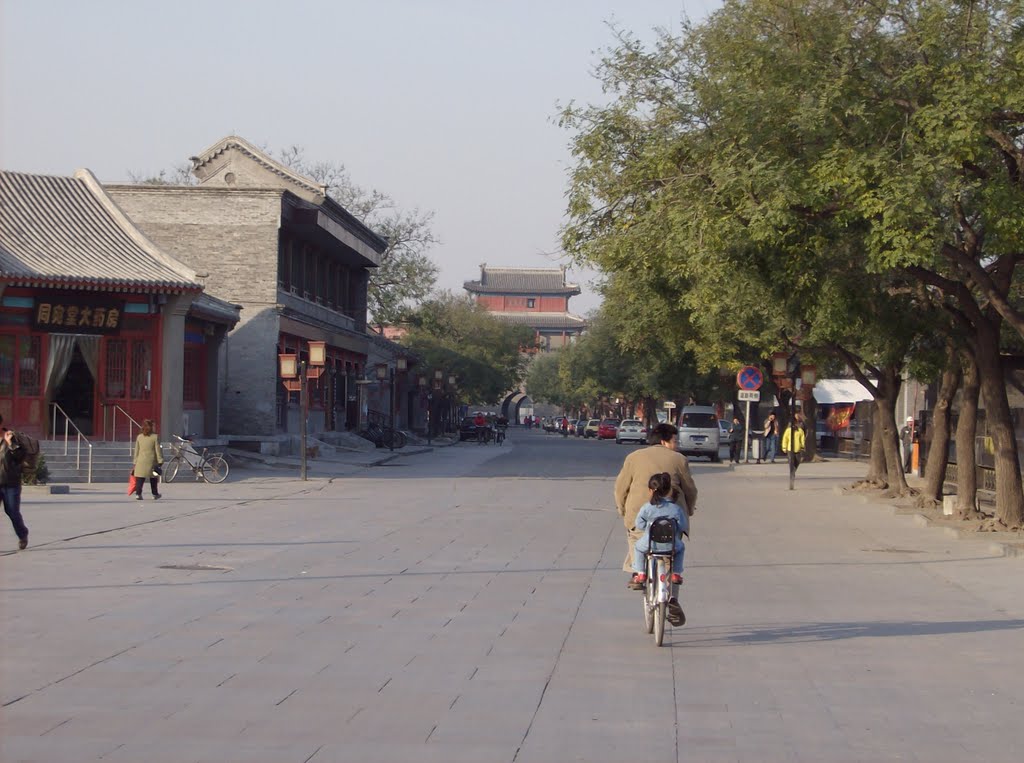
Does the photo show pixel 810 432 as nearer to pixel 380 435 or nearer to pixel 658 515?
pixel 380 435

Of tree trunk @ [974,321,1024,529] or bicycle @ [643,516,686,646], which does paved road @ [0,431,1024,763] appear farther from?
tree trunk @ [974,321,1024,529]

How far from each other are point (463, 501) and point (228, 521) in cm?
619

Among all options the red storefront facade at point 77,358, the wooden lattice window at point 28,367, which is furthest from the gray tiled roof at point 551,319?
the wooden lattice window at point 28,367

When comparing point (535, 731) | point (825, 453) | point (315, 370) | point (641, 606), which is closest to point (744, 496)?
point (315, 370)

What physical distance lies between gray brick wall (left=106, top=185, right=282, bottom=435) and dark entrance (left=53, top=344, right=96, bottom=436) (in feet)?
29.2

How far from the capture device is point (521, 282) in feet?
420

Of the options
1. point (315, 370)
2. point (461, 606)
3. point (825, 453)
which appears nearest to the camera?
point (461, 606)

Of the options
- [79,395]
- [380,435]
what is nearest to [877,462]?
[79,395]

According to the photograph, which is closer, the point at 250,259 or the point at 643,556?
the point at 643,556

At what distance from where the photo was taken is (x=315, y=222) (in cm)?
4391

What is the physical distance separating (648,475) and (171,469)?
833 inches

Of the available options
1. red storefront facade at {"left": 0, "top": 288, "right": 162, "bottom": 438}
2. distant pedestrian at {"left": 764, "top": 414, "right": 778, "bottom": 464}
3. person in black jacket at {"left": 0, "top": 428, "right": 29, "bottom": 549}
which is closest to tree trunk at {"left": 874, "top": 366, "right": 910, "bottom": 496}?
distant pedestrian at {"left": 764, "top": 414, "right": 778, "bottom": 464}

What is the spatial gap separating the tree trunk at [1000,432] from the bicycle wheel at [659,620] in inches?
461

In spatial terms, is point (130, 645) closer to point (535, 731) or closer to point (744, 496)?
point (535, 731)
